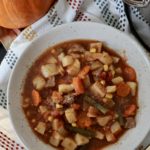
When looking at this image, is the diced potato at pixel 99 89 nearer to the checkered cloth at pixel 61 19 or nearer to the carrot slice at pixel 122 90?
the carrot slice at pixel 122 90

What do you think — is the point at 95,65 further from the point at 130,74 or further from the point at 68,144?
the point at 68,144

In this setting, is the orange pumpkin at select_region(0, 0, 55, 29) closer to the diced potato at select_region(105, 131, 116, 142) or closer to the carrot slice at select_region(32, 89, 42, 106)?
the carrot slice at select_region(32, 89, 42, 106)

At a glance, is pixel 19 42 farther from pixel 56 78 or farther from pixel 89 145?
pixel 89 145

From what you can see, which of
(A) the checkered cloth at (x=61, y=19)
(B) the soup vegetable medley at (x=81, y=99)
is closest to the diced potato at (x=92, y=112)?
(B) the soup vegetable medley at (x=81, y=99)

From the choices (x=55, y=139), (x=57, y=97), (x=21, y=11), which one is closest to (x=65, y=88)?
(x=57, y=97)

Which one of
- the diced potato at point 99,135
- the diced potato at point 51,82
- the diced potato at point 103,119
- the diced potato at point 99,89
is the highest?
the diced potato at point 99,89

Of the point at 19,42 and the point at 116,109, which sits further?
the point at 19,42

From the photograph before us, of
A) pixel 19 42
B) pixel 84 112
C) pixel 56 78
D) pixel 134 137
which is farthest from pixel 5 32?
pixel 134 137
